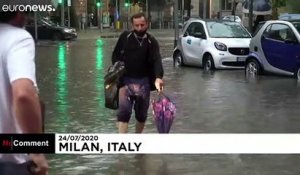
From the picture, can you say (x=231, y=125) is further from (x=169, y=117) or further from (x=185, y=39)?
(x=185, y=39)

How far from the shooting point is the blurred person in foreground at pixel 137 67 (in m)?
7.48

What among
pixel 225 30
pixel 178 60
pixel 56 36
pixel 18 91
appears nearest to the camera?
pixel 18 91

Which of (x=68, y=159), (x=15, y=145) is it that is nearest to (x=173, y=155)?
(x=68, y=159)

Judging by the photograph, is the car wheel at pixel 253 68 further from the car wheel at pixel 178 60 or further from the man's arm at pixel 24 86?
the man's arm at pixel 24 86

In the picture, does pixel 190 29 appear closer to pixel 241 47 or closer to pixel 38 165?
pixel 241 47

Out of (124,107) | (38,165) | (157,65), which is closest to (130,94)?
(124,107)

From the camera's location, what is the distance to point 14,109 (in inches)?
122

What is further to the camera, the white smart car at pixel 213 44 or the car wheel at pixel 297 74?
the white smart car at pixel 213 44

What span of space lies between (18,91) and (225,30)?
17649 mm

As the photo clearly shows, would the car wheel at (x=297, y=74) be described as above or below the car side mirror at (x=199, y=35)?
below

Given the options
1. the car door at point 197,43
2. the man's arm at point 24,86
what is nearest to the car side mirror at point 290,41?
the car door at point 197,43

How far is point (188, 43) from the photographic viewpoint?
20844 millimetres

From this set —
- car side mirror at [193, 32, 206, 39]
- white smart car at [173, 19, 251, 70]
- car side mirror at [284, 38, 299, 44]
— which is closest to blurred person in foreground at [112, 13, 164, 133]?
car side mirror at [284, 38, 299, 44]

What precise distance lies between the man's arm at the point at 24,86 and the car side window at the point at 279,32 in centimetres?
1367
